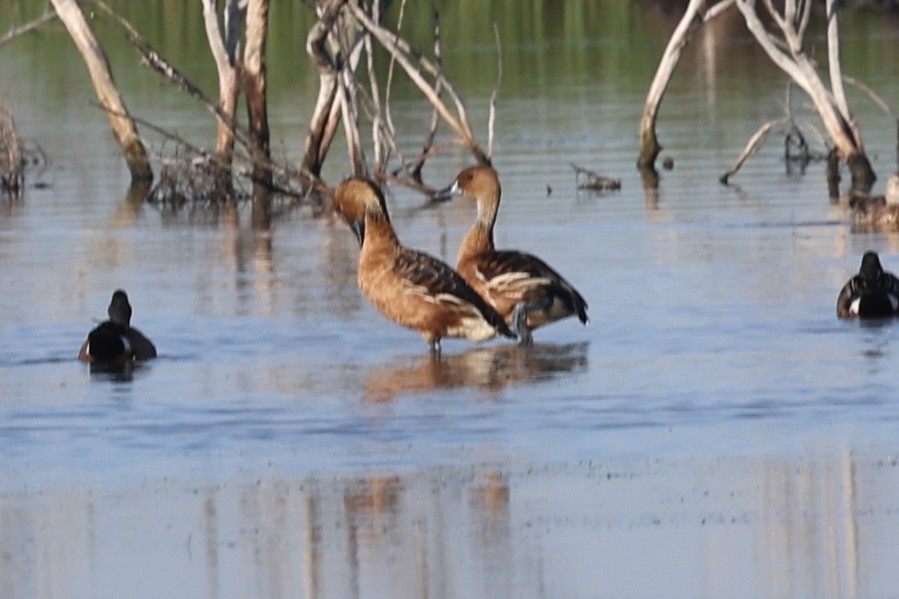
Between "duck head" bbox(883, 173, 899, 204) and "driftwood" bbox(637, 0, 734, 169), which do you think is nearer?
"duck head" bbox(883, 173, 899, 204)

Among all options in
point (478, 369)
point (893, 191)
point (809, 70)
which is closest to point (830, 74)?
point (809, 70)

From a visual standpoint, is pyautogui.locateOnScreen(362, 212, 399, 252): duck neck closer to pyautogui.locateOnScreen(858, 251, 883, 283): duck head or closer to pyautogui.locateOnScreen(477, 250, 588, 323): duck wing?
pyautogui.locateOnScreen(477, 250, 588, 323): duck wing

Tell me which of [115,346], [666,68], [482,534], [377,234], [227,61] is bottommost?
[482,534]

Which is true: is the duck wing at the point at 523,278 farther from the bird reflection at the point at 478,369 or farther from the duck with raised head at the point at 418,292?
the duck with raised head at the point at 418,292

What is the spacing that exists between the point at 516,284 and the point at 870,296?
198 cm

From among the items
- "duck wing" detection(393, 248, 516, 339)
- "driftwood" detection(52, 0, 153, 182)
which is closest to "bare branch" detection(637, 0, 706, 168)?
"driftwood" detection(52, 0, 153, 182)

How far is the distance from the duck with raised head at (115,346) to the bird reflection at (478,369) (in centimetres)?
137

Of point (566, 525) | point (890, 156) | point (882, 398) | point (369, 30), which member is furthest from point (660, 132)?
point (566, 525)

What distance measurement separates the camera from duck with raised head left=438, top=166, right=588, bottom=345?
45.6ft

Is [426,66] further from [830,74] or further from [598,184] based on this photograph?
[830,74]

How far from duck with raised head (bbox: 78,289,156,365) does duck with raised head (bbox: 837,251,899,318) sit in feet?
12.8

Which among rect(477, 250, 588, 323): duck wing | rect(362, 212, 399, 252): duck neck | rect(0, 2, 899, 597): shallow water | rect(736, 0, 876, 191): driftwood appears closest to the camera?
rect(0, 2, 899, 597): shallow water

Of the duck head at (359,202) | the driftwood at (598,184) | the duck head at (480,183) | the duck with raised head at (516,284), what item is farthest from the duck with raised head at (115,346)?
the driftwood at (598,184)

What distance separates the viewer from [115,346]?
43.6 feet
